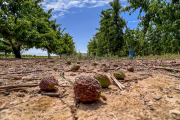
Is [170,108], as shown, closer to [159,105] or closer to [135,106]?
[159,105]

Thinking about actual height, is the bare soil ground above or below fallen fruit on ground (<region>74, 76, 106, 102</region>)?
below

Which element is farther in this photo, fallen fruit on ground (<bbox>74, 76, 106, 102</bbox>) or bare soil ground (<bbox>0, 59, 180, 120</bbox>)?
fallen fruit on ground (<bbox>74, 76, 106, 102</bbox>)

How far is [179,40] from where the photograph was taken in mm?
6293

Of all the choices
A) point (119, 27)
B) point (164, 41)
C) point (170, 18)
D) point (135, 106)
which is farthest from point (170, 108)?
point (119, 27)

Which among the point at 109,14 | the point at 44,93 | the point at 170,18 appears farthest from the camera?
the point at 109,14

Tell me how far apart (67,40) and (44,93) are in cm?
2952

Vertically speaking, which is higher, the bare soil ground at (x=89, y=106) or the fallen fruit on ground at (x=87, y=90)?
the fallen fruit on ground at (x=87, y=90)

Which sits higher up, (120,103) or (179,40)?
(179,40)

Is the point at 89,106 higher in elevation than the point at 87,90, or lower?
lower

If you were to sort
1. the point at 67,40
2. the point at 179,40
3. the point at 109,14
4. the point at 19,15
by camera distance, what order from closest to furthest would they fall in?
the point at 179,40, the point at 19,15, the point at 109,14, the point at 67,40

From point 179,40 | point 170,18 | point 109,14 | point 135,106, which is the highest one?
point 109,14

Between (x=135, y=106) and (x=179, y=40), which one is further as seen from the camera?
(x=179, y=40)

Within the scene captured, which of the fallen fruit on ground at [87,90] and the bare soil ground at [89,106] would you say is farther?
the fallen fruit on ground at [87,90]

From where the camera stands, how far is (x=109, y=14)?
19.1 meters
